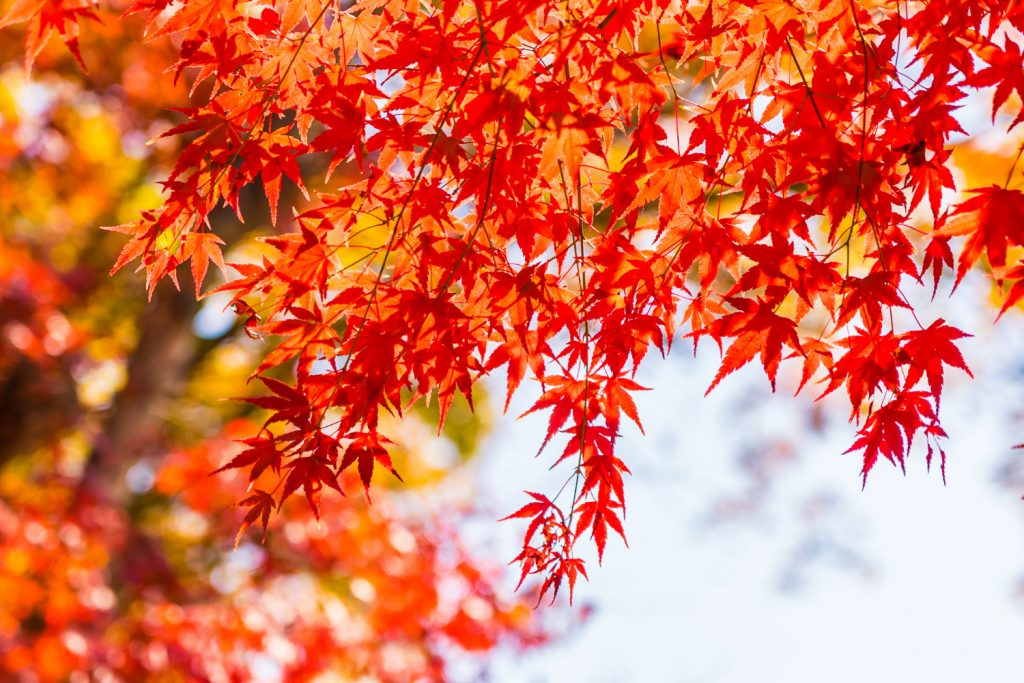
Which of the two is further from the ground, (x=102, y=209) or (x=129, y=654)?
(x=102, y=209)

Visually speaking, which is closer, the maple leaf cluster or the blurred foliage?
the maple leaf cluster

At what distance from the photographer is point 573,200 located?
210cm

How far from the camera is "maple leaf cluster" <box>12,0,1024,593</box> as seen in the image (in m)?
1.71

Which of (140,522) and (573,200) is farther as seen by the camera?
(140,522)

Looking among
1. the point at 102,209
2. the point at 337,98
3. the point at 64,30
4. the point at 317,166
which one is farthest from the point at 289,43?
the point at 102,209

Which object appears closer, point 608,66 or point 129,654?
point 608,66

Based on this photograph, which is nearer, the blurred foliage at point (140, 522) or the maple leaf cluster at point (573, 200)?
the maple leaf cluster at point (573, 200)

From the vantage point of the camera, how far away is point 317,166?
5.89 metres

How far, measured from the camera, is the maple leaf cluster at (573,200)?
1.71 m

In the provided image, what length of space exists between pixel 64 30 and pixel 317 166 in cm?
405

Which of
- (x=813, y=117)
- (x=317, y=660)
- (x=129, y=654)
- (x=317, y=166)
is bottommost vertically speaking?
(x=129, y=654)

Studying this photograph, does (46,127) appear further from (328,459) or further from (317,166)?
(328,459)

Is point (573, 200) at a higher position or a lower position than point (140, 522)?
lower

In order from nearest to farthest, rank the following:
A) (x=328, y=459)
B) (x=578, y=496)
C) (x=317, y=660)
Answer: (x=328, y=459) < (x=578, y=496) < (x=317, y=660)
